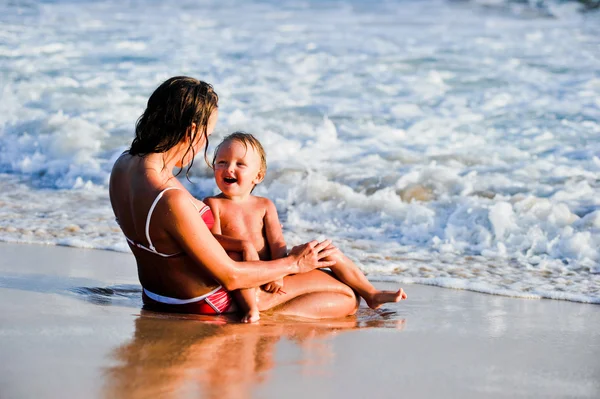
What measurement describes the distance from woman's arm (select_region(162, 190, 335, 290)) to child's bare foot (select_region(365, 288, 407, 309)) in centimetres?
39

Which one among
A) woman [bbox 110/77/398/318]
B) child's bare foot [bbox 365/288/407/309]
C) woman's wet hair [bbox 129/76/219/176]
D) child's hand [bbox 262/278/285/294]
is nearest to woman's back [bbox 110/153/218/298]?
woman [bbox 110/77/398/318]

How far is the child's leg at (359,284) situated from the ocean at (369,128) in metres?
0.91

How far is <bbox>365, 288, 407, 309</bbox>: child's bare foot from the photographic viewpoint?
4262 millimetres

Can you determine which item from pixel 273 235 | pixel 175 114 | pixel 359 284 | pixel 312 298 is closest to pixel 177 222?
pixel 175 114

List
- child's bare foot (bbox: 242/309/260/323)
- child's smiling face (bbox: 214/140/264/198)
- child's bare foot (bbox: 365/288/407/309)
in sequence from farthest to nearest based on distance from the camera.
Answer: child's bare foot (bbox: 365/288/407/309) → child's smiling face (bbox: 214/140/264/198) → child's bare foot (bbox: 242/309/260/323)

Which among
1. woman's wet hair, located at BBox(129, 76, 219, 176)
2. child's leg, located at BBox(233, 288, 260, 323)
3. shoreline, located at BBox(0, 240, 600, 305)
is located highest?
woman's wet hair, located at BBox(129, 76, 219, 176)

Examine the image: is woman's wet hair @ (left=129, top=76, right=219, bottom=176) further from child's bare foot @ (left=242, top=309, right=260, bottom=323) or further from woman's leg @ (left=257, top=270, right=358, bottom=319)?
woman's leg @ (left=257, top=270, right=358, bottom=319)

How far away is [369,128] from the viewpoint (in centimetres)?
979

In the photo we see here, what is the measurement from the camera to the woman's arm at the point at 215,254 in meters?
3.56

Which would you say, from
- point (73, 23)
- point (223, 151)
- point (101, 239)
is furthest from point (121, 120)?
point (73, 23)

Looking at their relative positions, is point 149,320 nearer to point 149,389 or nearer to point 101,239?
point 149,389

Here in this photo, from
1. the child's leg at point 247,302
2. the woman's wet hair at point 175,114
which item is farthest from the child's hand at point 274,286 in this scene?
the woman's wet hair at point 175,114

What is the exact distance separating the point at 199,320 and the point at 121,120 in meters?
6.94

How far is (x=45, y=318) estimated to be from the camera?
3.78 meters
